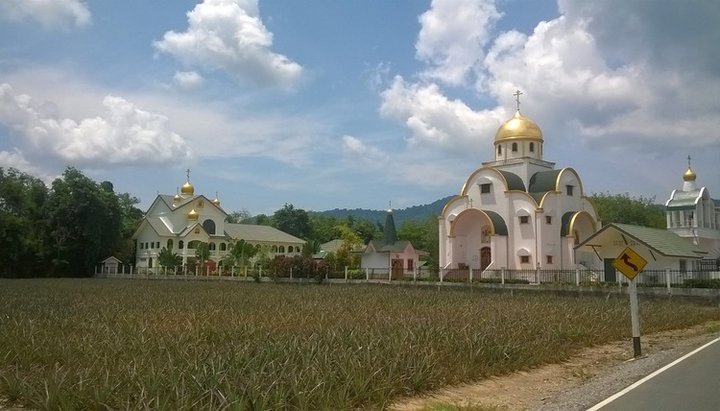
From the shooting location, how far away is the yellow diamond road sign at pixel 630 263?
43.1ft

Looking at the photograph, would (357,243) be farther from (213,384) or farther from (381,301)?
(213,384)

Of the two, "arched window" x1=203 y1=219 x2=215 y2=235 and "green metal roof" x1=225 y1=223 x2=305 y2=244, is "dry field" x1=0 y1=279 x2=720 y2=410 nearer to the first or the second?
"arched window" x1=203 y1=219 x2=215 y2=235

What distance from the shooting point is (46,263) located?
6316 centimetres

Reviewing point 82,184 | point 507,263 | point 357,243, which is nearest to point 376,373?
point 507,263

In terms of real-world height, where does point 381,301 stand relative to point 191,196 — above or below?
below

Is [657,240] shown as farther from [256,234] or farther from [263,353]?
[256,234]

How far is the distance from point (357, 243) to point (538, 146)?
1005 inches

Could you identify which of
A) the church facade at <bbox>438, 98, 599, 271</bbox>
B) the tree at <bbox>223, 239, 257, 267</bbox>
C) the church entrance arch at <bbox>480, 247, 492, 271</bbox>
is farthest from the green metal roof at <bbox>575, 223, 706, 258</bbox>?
the tree at <bbox>223, 239, 257, 267</bbox>

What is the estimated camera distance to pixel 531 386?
10336 millimetres

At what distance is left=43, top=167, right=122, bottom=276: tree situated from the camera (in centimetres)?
6212

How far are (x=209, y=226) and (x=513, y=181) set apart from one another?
40.9 metres

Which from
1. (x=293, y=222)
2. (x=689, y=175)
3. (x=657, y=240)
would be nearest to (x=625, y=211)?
(x=689, y=175)

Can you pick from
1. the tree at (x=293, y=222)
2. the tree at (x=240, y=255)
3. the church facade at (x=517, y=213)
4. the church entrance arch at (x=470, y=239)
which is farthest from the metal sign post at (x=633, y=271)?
the tree at (x=293, y=222)

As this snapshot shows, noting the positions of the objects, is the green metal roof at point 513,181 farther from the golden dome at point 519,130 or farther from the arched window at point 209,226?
the arched window at point 209,226
